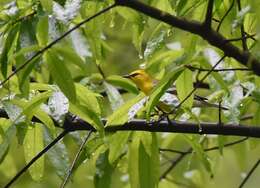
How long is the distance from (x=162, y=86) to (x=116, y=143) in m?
0.41

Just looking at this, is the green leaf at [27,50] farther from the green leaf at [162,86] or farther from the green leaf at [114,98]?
the green leaf at [114,98]

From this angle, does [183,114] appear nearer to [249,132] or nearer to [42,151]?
[249,132]

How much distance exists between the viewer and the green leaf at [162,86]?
1.56m

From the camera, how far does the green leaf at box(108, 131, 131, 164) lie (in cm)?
195

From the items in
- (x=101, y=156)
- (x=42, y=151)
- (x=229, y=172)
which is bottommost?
(x=229, y=172)

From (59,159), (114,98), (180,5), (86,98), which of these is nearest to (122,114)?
(86,98)

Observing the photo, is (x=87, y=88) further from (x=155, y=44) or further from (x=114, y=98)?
(x=114, y=98)

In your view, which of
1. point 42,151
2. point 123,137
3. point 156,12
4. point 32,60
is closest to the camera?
point 156,12

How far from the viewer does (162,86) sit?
1.59 m

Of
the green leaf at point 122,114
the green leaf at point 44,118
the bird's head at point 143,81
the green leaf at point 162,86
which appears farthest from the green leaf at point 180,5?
the bird's head at point 143,81

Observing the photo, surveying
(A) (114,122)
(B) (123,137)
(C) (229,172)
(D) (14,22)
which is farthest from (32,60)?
(C) (229,172)

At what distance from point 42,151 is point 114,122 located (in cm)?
19

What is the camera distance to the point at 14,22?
5.64ft

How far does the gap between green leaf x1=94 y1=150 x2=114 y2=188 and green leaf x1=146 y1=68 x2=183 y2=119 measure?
414mm
